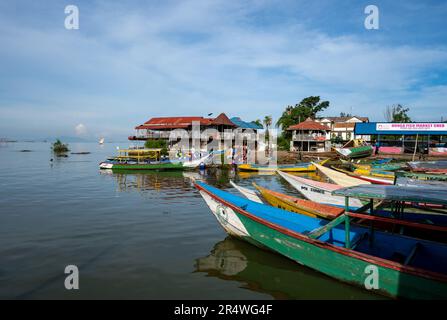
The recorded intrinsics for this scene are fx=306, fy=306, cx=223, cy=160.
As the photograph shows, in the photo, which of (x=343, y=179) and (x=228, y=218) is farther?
(x=343, y=179)

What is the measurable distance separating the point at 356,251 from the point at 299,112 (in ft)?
178

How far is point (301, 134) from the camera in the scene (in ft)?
154

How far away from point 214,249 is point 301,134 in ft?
133

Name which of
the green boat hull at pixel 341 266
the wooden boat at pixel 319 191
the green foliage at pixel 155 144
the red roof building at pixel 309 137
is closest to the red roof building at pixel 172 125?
the green foliage at pixel 155 144

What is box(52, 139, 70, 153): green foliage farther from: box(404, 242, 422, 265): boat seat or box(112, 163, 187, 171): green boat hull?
box(404, 242, 422, 265): boat seat

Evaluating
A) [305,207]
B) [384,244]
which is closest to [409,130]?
[305,207]

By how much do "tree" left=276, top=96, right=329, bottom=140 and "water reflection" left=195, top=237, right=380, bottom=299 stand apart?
48413 millimetres

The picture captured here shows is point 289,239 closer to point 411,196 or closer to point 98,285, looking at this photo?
point 411,196

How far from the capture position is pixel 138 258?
802 centimetres

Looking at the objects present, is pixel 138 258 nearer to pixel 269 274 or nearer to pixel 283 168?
pixel 269 274

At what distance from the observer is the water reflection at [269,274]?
6.36 m

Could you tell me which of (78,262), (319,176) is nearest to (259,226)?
(78,262)

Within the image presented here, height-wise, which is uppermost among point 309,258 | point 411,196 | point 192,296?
point 411,196

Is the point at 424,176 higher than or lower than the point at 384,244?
higher
